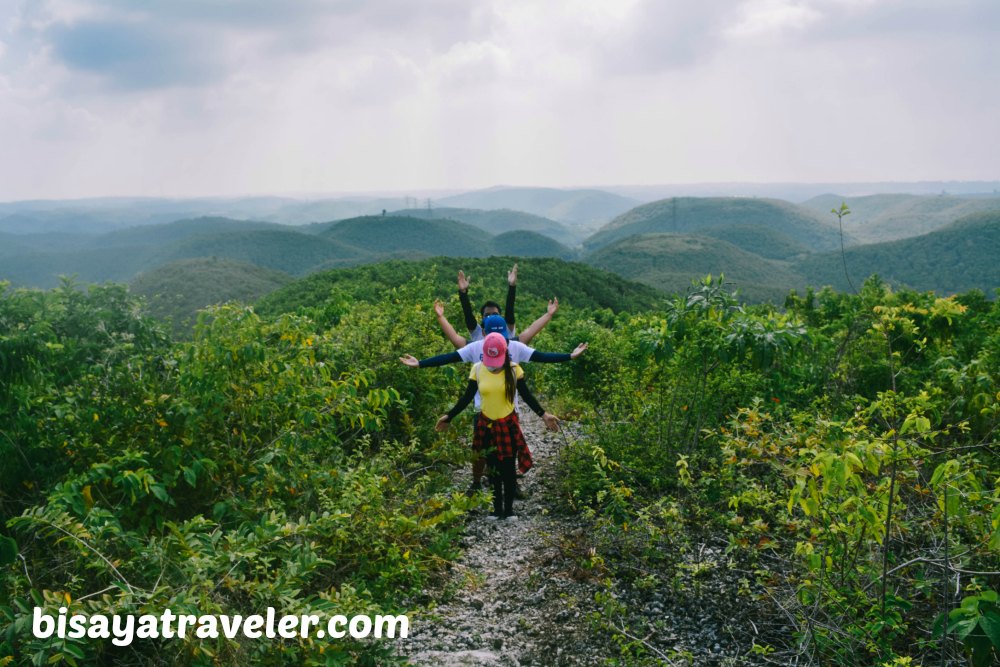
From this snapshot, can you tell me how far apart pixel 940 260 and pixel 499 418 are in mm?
107896

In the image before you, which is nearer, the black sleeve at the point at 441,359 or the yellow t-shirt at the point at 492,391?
the yellow t-shirt at the point at 492,391

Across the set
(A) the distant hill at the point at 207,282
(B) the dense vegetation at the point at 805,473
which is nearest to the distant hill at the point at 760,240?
(A) the distant hill at the point at 207,282

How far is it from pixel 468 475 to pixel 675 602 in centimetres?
292

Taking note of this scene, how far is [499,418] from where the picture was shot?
17.2ft

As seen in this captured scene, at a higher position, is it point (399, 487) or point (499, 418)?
point (499, 418)

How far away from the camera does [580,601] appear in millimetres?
4113

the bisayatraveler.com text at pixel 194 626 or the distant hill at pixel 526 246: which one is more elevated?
the distant hill at pixel 526 246

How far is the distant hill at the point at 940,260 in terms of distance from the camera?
83.0 metres

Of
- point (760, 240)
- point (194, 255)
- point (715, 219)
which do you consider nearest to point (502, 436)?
point (194, 255)

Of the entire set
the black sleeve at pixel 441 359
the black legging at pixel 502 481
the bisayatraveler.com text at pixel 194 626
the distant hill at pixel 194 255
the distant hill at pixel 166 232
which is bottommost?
the black legging at pixel 502 481

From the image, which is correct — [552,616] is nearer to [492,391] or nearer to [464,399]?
[492,391]

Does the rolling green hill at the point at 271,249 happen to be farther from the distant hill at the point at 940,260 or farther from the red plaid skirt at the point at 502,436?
the red plaid skirt at the point at 502,436

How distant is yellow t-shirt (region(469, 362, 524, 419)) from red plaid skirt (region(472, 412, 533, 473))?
0.07 metres

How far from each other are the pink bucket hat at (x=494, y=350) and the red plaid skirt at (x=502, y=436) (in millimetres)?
535
